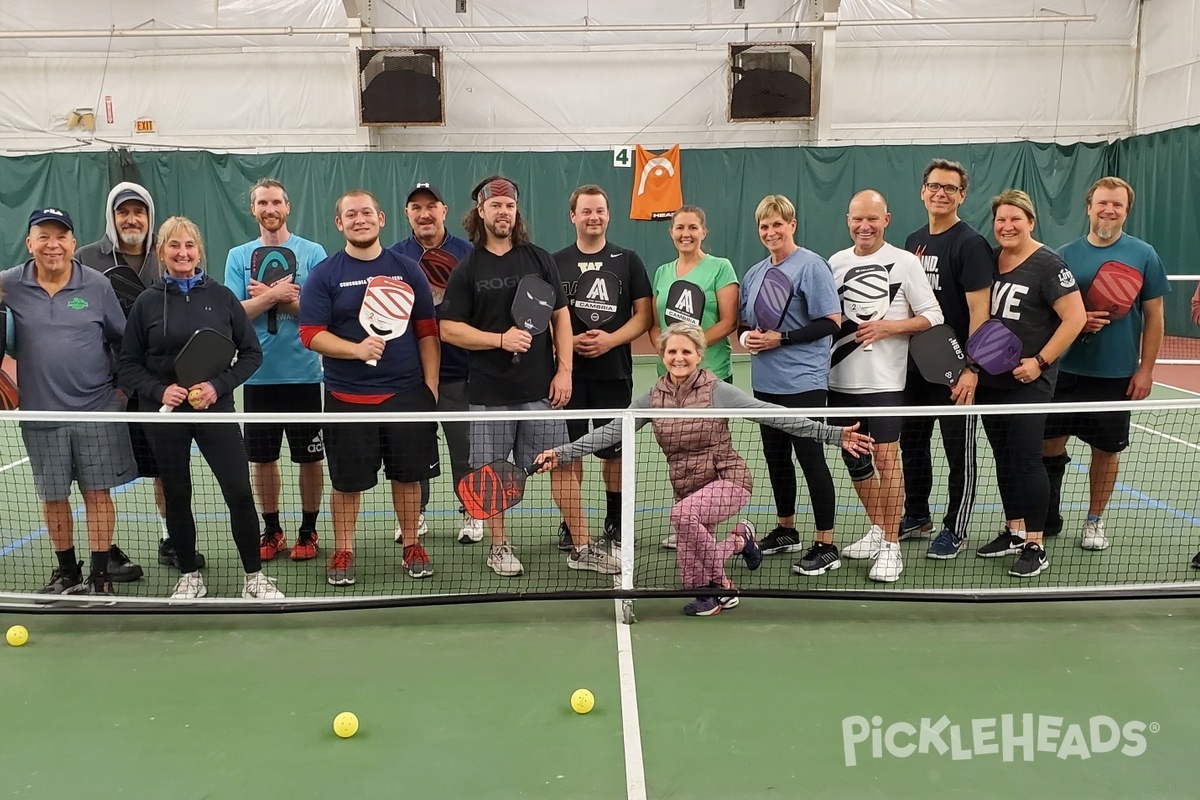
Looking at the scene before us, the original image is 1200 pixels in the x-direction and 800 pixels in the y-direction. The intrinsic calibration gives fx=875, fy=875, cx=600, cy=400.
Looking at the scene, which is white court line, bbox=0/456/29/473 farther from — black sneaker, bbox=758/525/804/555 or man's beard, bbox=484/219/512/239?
black sneaker, bbox=758/525/804/555

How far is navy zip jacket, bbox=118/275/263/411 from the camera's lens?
3895mm

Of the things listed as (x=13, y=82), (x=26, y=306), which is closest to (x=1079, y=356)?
(x=26, y=306)

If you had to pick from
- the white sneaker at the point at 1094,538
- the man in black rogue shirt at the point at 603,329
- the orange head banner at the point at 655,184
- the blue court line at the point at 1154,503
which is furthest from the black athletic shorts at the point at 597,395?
the orange head banner at the point at 655,184

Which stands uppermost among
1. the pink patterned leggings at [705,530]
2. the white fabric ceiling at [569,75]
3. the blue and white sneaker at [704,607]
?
the white fabric ceiling at [569,75]

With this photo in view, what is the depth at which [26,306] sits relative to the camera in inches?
155

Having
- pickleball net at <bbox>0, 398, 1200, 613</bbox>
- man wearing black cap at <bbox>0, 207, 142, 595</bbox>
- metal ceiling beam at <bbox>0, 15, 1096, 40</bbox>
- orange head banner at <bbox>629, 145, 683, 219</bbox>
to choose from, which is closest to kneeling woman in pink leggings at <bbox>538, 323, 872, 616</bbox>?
pickleball net at <bbox>0, 398, 1200, 613</bbox>

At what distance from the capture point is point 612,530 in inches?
188

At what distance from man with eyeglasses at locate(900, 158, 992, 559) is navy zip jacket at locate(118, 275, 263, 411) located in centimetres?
339

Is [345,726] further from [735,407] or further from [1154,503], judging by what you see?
[1154,503]

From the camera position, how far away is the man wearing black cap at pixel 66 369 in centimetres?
394

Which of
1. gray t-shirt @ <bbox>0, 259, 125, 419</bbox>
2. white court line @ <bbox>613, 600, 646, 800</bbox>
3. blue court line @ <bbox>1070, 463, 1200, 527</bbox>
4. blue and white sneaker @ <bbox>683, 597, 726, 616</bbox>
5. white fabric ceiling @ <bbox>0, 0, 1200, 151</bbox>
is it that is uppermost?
white fabric ceiling @ <bbox>0, 0, 1200, 151</bbox>

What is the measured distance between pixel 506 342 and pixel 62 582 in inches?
96.7

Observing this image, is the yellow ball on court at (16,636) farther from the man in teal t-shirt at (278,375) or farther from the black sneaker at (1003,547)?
the black sneaker at (1003,547)

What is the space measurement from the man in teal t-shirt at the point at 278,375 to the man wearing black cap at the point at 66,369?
67 centimetres
